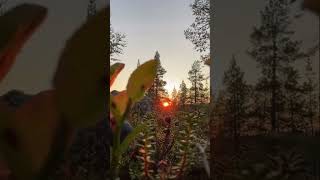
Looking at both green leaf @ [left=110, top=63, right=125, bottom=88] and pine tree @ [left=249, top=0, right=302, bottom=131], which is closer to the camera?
pine tree @ [left=249, top=0, right=302, bottom=131]

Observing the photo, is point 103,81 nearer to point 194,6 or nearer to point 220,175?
point 220,175

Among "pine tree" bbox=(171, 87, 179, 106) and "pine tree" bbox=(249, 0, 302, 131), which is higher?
"pine tree" bbox=(249, 0, 302, 131)

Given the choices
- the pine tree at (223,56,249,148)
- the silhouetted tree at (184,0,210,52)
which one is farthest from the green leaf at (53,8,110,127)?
the silhouetted tree at (184,0,210,52)

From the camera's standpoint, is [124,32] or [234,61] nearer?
[234,61]

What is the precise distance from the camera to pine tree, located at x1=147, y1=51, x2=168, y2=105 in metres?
0.95

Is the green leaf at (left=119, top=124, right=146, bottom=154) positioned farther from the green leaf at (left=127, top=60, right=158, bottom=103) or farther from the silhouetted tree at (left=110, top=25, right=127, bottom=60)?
the silhouetted tree at (left=110, top=25, right=127, bottom=60)

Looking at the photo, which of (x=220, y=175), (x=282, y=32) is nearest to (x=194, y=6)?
(x=282, y=32)

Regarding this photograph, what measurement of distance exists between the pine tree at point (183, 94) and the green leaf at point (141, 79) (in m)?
0.14

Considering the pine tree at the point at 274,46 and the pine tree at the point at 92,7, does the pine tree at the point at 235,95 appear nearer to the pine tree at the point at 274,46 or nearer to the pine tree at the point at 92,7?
the pine tree at the point at 274,46

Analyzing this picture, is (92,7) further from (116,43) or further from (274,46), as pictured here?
(274,46)

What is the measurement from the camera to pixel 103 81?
24.9 inches

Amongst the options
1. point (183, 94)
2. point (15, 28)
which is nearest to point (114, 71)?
point (183, 94)

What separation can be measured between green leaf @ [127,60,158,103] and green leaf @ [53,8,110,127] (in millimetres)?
210

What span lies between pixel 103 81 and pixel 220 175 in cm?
34
